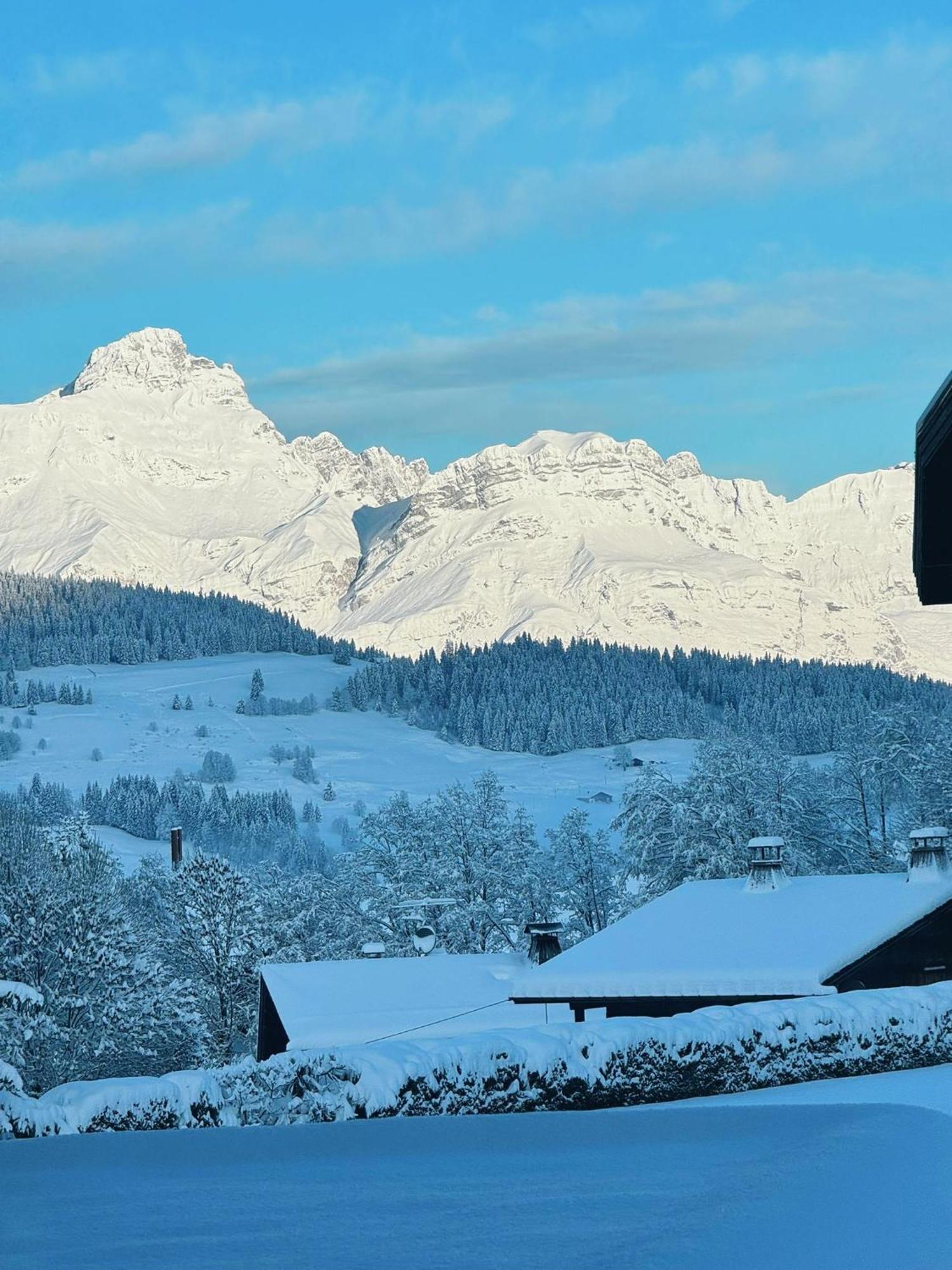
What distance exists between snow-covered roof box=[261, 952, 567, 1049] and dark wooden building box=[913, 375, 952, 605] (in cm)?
1673

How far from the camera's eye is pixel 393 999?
3447 cm

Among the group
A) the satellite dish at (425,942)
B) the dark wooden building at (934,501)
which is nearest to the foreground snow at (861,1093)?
the dark wooden building at (934,501)

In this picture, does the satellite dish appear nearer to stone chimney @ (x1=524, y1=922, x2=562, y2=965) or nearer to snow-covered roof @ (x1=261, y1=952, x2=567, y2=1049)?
snow-covered roof @ (x1=261, y1=952, x2=567, y2=1049)

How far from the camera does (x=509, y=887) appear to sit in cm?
6544

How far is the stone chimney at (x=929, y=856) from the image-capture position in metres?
29.1

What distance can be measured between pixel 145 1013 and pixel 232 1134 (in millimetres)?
40769

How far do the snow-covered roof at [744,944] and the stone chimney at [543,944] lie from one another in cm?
765

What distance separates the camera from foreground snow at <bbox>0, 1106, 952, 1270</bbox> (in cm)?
1033

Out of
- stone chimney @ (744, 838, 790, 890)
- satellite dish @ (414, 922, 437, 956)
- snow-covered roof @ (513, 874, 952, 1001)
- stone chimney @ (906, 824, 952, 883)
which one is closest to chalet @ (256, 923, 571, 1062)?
snow-covered roof @ (513, 874, 952, 1001)

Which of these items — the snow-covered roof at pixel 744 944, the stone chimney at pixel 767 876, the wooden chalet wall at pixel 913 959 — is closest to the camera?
the snow-covered roof at pixel 744 944

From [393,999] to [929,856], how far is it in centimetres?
1210

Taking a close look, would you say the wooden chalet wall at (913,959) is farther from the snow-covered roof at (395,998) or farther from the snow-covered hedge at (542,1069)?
the snow-covered hedge at (542,1069)

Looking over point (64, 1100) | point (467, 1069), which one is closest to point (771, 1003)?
point (467, 1069)

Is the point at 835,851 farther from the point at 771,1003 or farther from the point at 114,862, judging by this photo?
the point at 771,1003
